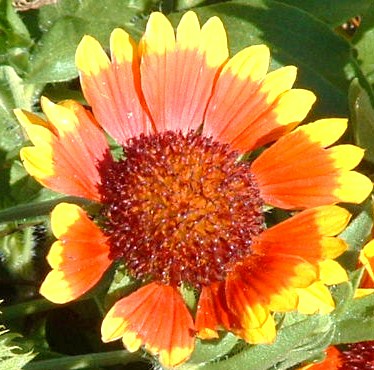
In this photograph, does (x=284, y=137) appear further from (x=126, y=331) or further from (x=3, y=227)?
(x=3, y=227)

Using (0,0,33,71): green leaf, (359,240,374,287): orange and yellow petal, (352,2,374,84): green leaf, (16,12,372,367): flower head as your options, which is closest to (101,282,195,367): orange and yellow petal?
(16,12,372,367): flower head

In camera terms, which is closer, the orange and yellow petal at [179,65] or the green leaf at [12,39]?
the orange and yellow petal at [179,65]

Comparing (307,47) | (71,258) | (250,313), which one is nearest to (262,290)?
(250,313)

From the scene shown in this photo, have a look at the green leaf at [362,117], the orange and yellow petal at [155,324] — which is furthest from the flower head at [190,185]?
the green leaf at [362,117]

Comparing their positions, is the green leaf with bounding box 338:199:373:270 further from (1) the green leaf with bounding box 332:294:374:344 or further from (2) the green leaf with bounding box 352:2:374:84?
(2) the green leaf with bounding box 352:2:374:84

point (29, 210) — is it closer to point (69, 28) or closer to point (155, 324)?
point (155, 324)

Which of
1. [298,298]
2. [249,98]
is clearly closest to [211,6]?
[249,98]

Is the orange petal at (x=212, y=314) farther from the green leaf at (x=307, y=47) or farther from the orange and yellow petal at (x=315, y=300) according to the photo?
the green leaf at (x=307, y=47)

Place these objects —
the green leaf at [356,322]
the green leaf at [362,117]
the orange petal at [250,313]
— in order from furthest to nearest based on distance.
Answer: the green leaf at [362,117]
the green leaf at [356,322]
the orange petal at [250,313]
